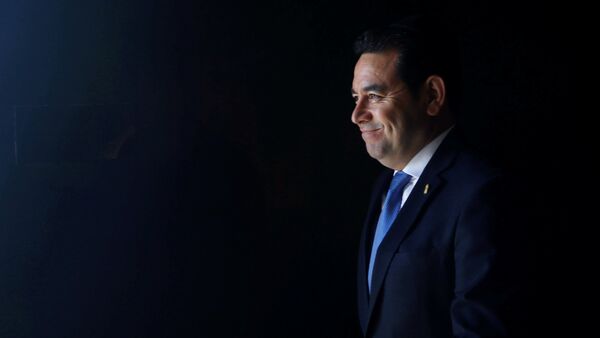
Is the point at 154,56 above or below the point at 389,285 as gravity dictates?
above

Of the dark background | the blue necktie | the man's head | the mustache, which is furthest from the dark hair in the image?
the dark background

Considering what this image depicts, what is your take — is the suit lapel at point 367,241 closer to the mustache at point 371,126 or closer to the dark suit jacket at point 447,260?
the dark suit jacket at point 447,260

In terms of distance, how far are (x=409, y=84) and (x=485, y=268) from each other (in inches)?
18.3

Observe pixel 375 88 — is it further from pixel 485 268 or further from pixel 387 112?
pixel 485 268

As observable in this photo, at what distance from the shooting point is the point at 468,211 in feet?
3.76

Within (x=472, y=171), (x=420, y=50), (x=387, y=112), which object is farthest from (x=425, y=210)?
(x=420, y=50)

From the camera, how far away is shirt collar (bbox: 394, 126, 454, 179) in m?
1.34

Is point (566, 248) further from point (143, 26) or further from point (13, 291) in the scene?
point (13, 291)

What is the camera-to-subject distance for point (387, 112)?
1.34m

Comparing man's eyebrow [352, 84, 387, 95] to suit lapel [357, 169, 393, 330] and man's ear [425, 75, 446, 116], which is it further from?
suit lapel [357, 169, 393, 330]

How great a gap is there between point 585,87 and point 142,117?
129 centimetres

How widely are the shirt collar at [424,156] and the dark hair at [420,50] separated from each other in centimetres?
8

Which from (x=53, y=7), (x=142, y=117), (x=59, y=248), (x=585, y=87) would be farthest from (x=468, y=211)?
(x=53, y=7)

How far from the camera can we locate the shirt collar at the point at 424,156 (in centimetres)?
134
